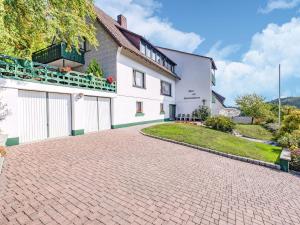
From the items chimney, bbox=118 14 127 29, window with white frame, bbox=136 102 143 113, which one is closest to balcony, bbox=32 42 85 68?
window with white frame, bbox=136 102 143 113

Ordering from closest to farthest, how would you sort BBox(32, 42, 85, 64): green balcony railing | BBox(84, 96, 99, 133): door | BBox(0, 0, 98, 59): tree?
BBox(0, 0, 98, 59): tree
BBox(84, 96, 99, 133): door
BBox(32, 42, 85, 64): green balcony railing

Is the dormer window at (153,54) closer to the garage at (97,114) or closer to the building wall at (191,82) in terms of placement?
the building wall at (191,82)

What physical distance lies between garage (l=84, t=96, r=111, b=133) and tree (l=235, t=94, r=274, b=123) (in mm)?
26298

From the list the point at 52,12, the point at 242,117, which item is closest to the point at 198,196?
the point at 52,12

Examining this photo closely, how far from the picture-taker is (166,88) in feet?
83.7

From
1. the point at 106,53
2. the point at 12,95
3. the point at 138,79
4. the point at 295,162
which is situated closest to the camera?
the point at 12,95

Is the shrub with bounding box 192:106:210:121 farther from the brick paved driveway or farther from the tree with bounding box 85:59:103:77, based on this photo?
the brick paved driveway

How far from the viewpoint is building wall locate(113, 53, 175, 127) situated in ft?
52.5

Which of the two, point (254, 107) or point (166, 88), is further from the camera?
point (254, 107)

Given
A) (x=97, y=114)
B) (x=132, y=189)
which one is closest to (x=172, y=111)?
(x=97, y=114)

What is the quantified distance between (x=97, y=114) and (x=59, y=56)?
245 inches

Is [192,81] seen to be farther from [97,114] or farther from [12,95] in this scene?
[12,95]

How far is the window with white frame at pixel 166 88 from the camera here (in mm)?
24131

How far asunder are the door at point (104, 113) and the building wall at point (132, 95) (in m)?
0.51
